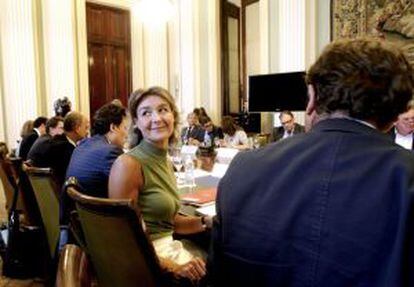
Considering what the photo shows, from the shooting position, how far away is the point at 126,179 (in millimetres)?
1706

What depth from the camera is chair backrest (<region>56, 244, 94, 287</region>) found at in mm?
790

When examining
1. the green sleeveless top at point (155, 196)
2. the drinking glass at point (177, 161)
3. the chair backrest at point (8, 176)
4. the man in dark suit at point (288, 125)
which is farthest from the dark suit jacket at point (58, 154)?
the man in dark suit at point (288, 125)

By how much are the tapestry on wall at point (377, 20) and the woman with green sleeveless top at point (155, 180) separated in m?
3.21

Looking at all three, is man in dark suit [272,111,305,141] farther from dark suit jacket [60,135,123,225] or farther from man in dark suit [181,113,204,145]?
dark suit jacket [60,135,123,225]

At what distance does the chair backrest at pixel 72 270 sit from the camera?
79cm

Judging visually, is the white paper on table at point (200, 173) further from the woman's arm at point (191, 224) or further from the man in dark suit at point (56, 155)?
the woman's arm at point (191, 224)

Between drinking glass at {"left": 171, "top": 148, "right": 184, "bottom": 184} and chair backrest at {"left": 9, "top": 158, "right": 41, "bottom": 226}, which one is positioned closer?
chair backrest at {"left": 9, "top": 158, "right": 41, "bottom": 226}

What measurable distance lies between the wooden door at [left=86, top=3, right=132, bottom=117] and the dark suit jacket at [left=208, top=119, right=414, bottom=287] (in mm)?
6637

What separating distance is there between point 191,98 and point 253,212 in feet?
22.3

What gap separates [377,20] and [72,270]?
188 inches

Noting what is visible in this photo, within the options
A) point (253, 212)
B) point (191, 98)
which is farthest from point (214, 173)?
point (191, 98)

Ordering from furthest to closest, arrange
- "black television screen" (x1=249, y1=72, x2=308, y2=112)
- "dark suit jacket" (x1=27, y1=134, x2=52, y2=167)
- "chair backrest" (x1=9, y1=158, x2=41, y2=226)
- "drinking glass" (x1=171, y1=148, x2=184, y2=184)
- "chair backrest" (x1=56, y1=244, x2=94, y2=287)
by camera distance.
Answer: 1. "black television screen" (x1=249, y1=72, x2=308, y2=112)
2. "dark suit jacket" (x1=27, y1=134, x2=52, y2=167)
3. "drinking glass" (x1=171, y1=148, x2=184, y2=184)
4. "chair backrest" (x1=9, y1=158, x2=41, y2=226)
5. "chair backrest" (x1=56, y1=244, x2=94, y2=287)

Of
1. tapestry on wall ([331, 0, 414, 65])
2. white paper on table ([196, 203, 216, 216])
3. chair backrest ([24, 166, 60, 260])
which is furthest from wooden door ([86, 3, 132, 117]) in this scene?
white paper on table ([196, 203, 216, 216])

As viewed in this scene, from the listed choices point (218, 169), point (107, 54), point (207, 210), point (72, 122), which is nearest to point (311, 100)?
point (207, 210)
